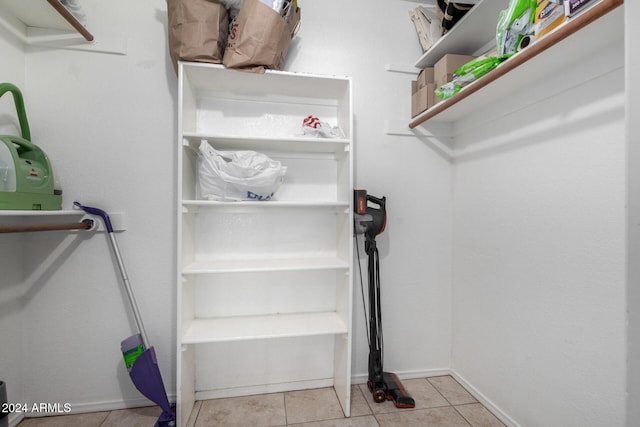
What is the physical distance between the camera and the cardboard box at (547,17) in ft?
3.14

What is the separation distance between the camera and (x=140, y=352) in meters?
1.45

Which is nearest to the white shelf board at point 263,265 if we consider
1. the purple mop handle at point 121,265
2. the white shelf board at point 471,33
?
the purple mop handle at point 121,265

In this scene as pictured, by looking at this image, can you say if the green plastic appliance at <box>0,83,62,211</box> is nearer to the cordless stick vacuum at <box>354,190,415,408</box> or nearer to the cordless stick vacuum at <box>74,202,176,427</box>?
the cordless stick vacuum at <box>74,202,176,427</box>

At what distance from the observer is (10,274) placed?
4.79ft

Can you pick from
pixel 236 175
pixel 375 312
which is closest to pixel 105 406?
pixel 236 175

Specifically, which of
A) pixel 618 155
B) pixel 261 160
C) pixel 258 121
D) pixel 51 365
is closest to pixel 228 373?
pixel 51 365

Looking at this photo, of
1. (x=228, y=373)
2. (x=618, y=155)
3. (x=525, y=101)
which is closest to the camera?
(x=618, y=155)

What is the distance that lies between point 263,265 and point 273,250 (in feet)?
0.60

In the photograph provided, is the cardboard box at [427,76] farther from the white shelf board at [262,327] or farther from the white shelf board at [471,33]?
the white shelf board at [262,327]

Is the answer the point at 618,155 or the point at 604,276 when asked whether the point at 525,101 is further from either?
the point at 604,276

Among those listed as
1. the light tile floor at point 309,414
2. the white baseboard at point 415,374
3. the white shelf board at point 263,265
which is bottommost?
the light tile floor at point 309,414

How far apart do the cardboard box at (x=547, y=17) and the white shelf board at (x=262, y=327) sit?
5.02 feet

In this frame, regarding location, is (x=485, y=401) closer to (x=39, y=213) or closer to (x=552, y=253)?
(x=552, y=253)

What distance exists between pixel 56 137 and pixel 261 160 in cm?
114
